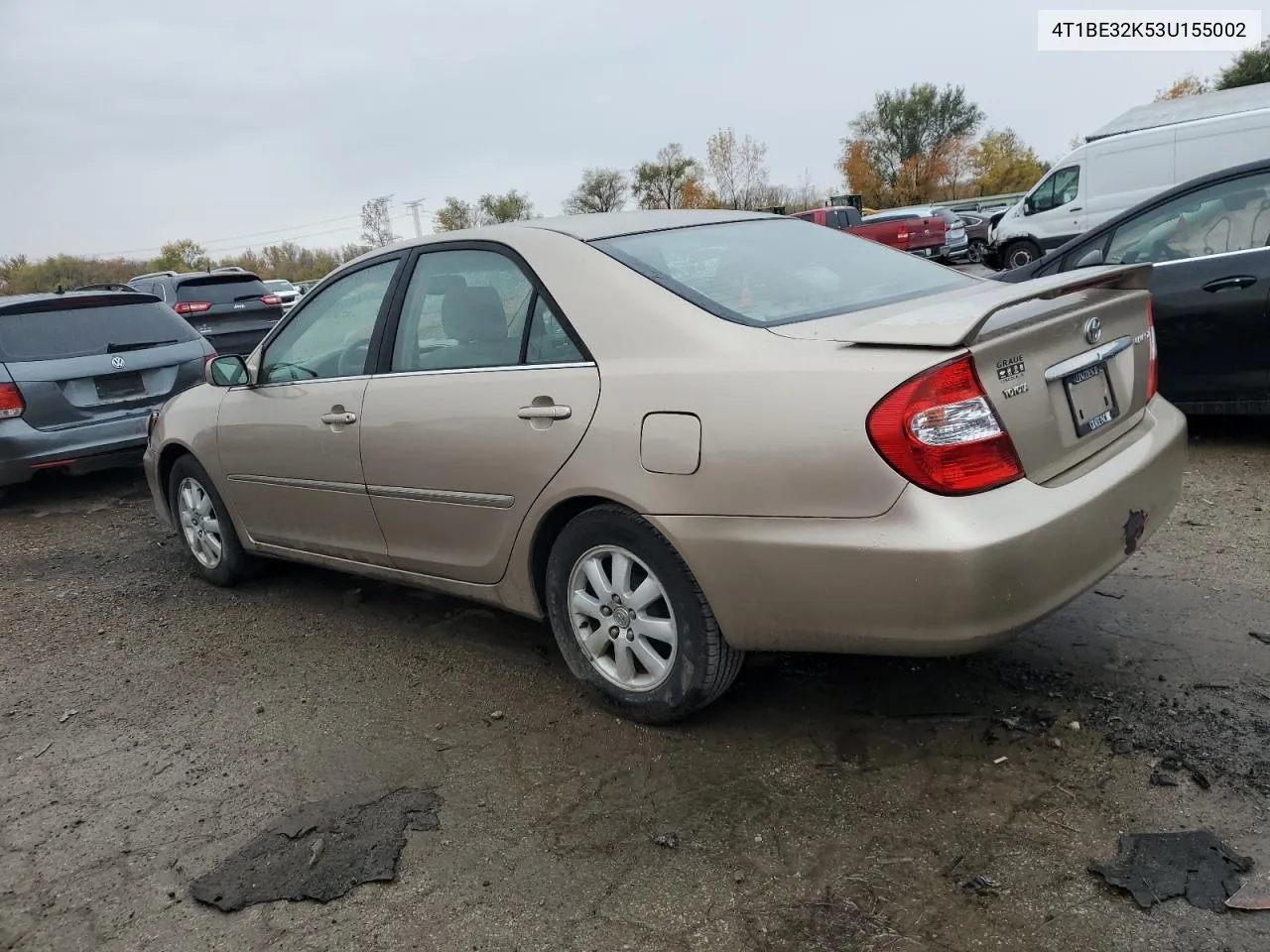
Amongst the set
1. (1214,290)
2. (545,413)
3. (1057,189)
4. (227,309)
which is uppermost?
(1057,189)

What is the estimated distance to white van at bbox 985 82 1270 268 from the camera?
13094 millimetres

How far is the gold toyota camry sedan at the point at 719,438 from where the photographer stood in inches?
95.0

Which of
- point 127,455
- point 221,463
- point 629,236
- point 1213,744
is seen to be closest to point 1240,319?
point 1213,744

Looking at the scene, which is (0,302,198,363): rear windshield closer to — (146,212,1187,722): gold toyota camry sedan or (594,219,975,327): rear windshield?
(146,212,1187,722): gold toyota camry sedan

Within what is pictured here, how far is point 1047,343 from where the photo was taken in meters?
2.63

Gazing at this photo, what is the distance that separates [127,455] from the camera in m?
6.84

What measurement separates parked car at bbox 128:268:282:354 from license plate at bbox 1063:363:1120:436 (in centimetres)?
975

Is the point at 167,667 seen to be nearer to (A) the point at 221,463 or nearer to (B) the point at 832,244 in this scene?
(A) the point at 221,463

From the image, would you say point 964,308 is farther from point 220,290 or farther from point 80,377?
point 220,290

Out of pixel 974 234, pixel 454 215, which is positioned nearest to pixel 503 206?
pixel 454 215

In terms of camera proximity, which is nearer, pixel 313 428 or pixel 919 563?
pixel 919 563

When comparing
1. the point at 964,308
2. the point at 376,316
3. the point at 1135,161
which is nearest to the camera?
the point at 964,308

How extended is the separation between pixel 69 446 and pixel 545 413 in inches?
196

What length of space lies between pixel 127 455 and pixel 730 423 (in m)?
5.66
